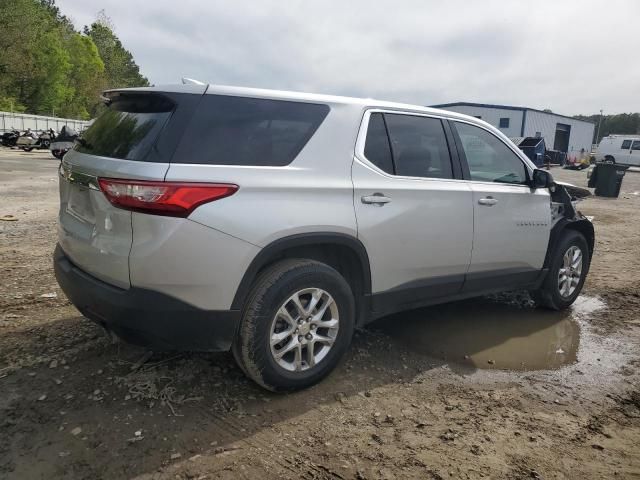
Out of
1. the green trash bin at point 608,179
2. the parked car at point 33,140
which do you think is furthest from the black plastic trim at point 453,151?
the parked car at point 33,140

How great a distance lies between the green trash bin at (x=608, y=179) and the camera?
16.4 m

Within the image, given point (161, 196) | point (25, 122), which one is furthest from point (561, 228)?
point (25, 122)

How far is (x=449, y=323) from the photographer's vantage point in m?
4.67

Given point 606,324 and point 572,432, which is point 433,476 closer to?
point 572,432

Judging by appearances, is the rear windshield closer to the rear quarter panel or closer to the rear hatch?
the rear hatch

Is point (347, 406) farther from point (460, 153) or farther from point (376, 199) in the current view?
point (460, 153)

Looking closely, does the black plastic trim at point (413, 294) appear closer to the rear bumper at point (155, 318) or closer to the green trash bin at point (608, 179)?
the rear bumper at point (155, 318)

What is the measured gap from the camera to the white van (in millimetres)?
35844

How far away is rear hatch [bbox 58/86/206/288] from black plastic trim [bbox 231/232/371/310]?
0.60 meters

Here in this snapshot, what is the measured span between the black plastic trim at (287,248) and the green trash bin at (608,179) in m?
16.0

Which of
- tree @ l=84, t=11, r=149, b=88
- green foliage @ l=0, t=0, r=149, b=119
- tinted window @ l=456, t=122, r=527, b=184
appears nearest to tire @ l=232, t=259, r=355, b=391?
tinted window @ l=456, t=122, r=527, b=184

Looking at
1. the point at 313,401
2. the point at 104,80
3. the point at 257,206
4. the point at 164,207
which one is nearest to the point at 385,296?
the point at 313,401

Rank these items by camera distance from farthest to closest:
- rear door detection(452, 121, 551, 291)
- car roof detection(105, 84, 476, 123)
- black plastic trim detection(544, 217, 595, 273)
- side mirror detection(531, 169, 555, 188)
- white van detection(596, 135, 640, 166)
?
white van detection(596, 135, 640, 166)
black plastic trim detection(544, 217, 595, 273)
side mirror detection(531, 169, 555, 188)
rear door detection(452, 121, 551, 291)
car roof detection(105, 84, 476, 123)

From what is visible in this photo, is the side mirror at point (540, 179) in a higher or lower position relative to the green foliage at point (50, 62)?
lower
